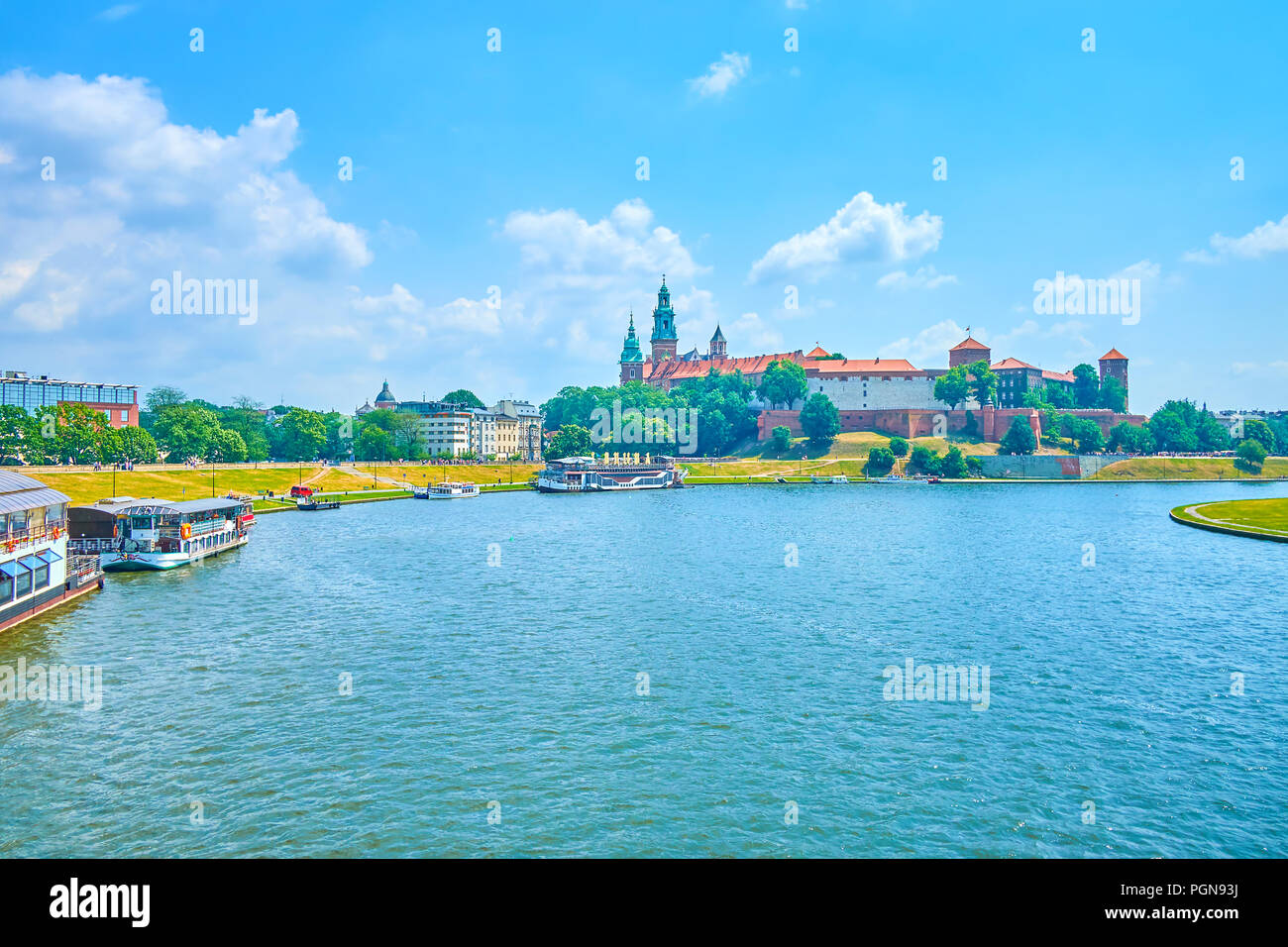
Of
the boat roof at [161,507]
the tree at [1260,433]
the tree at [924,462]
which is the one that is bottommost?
the boat roof at [161,507]

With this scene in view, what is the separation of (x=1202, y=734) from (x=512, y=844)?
782 inches

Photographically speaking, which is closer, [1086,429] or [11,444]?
[11,444]

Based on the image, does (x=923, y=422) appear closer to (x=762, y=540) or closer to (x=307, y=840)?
(x=762, y=540)

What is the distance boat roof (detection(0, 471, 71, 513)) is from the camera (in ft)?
143

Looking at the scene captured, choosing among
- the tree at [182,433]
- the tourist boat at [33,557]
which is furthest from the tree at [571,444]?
the tourist boat at [33,557]

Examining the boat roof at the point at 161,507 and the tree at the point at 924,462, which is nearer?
the boat roof at the point at 161,507

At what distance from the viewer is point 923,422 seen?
7539 inches

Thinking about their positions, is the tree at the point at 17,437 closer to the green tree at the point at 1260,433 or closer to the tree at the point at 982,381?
the tree at the point at 982,381

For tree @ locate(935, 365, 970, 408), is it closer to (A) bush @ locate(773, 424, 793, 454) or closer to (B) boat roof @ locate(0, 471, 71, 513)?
(A) bush @ locate(773, 424, 793, 454)

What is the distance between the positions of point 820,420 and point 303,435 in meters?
101

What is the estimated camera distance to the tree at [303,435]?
153 metres

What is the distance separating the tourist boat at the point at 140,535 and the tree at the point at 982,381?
172 meters

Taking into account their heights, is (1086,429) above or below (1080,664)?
above
